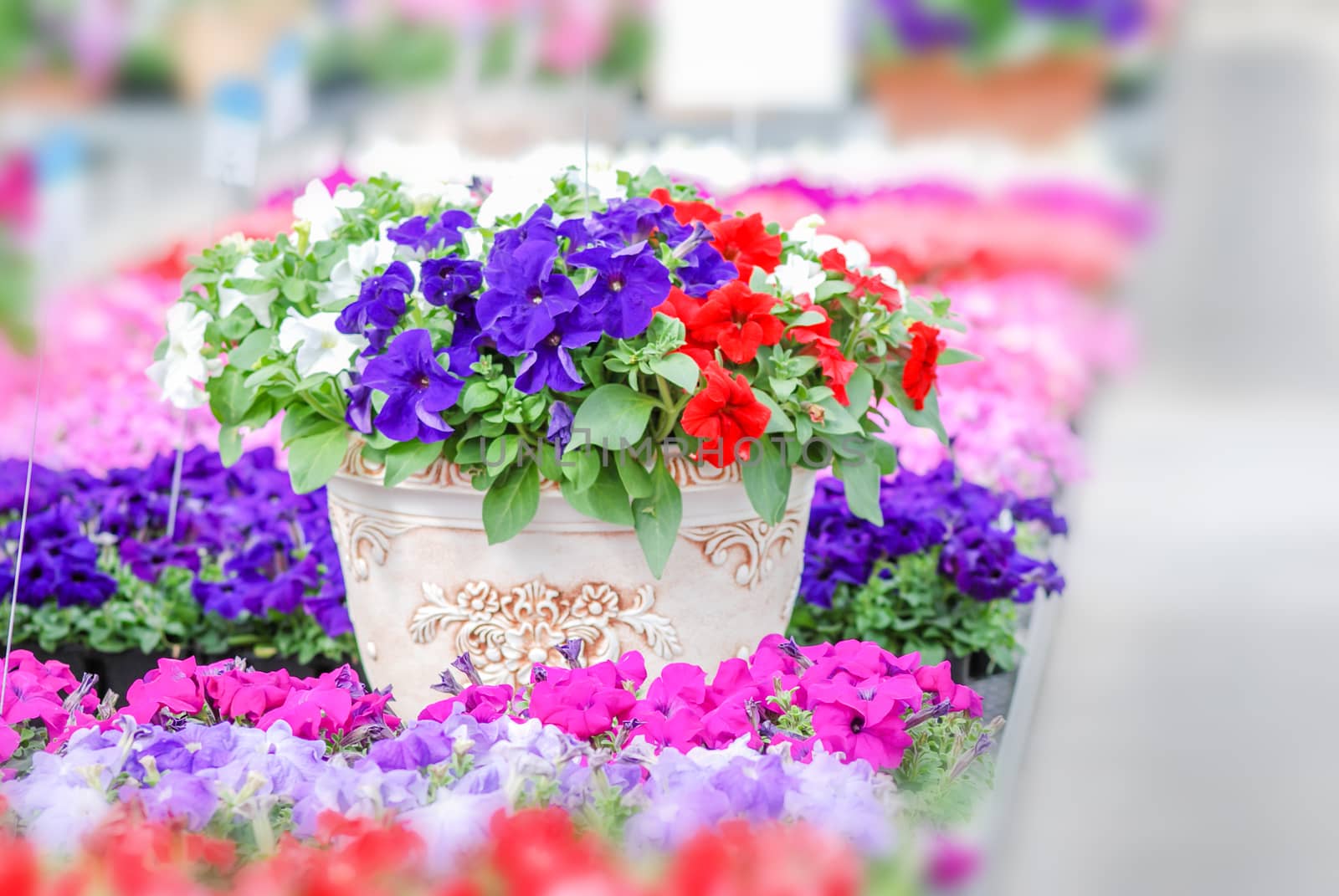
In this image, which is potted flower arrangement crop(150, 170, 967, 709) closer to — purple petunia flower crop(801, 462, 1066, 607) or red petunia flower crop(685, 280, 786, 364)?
red petunia flower crop(685, 280, 786, 364)

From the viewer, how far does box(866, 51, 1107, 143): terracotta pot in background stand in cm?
447

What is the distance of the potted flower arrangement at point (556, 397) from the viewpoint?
1.50 m

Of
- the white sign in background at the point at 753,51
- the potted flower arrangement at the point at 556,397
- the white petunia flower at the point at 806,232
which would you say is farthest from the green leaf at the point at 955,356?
the white sign in background at the point at 753,51

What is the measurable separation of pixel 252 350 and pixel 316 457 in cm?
17

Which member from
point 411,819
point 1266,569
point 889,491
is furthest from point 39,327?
point 1266,569

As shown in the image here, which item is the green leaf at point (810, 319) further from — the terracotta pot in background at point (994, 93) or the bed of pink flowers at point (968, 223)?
the terracotta pot in background at point (994, 93)

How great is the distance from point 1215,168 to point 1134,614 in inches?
245

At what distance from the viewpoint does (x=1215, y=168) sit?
27.9 ft

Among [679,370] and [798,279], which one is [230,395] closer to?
[679,370]

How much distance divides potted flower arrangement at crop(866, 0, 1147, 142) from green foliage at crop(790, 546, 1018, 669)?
106 inches

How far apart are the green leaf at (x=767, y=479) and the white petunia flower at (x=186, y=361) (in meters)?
0.64

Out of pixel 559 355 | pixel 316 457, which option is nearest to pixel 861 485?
pixel 559 355

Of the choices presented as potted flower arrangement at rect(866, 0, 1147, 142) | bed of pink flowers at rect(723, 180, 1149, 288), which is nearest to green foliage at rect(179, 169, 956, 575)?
bed of pink flowers at rect(723, 180, 1149, 288)

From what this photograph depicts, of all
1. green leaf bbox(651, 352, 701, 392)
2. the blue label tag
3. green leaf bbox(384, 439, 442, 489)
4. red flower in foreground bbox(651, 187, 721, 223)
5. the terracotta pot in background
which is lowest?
green leaf bbox(384, 439, 442, 489)
